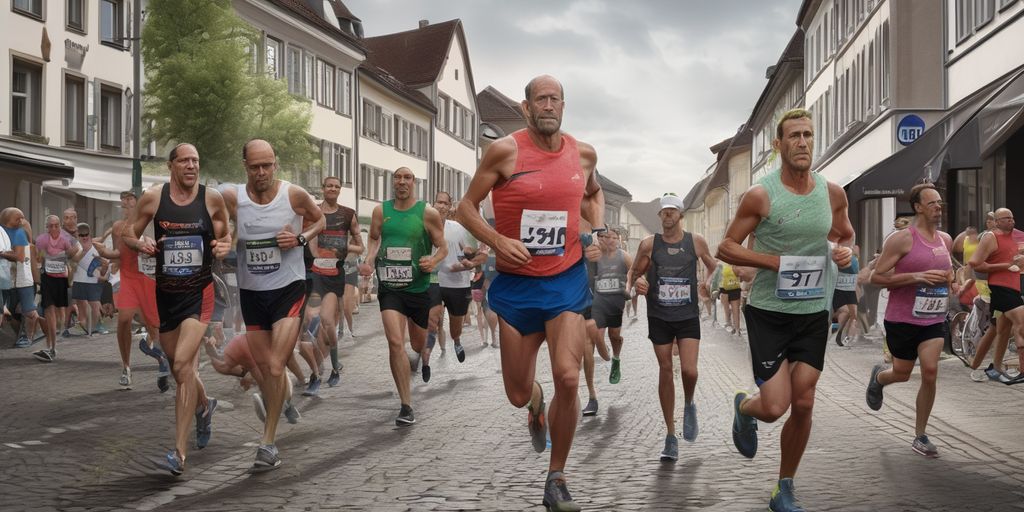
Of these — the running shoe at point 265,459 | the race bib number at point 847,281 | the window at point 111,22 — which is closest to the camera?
the running shoe at point 265,459

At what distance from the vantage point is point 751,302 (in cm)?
721

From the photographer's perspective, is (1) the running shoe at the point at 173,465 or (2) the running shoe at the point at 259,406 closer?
(1) the running shoe at the point at 173,465

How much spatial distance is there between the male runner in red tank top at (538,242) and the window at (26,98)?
23.8m

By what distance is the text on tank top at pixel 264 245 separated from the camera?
879cm

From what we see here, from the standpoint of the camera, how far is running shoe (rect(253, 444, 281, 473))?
8.18 m

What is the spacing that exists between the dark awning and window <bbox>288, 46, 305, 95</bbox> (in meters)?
18.4

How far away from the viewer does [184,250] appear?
8742 millimetres

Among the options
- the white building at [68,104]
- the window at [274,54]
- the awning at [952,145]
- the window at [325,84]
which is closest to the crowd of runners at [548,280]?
the awning at [952,145]

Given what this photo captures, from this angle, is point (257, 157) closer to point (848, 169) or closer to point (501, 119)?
Result: point (848, 169)

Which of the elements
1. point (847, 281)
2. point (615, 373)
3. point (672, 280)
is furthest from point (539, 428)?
point (847, 281)

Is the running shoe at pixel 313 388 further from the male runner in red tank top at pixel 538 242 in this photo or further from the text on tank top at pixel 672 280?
the male runner in red tank top at pixel 538 242

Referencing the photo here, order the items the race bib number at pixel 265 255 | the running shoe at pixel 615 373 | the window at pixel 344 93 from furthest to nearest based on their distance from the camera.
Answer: the window at pixel 344 93 < the running shoe at pixel 615 373 < the race bib number at pixel 265 255

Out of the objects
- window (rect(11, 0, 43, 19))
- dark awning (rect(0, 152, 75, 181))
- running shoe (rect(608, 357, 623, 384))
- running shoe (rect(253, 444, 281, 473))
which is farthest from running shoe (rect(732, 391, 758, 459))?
window (rect(11, 0, 43, 19))

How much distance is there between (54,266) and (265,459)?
12.4 m
